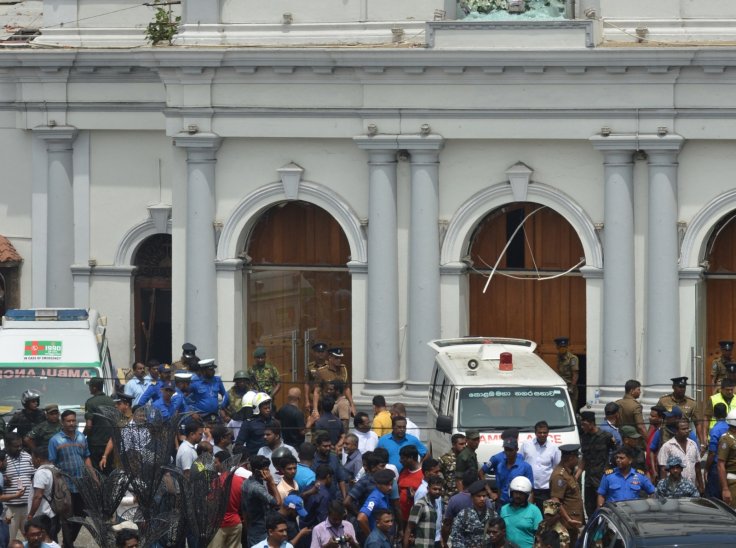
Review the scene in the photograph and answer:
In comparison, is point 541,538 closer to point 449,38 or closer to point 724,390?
point 724,390

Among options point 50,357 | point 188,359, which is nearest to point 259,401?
point 50,357

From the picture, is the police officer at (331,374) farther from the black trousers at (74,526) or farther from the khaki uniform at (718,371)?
the black trousers at (74,526)

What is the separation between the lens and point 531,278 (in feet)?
99.8

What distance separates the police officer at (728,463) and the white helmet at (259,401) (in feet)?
16.6

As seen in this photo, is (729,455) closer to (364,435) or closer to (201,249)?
(364,435)

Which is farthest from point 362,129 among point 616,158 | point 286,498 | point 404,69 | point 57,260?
point 286,498

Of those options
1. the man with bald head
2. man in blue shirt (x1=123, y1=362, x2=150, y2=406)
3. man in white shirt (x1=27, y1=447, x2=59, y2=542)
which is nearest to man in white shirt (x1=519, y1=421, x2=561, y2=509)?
the man with bald head

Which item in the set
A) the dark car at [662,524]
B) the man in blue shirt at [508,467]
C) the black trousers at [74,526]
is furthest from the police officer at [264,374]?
the dark car at [662,524]

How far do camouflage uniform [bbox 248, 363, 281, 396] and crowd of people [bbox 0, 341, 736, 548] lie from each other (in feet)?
4.35

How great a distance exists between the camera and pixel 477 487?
19922 mm

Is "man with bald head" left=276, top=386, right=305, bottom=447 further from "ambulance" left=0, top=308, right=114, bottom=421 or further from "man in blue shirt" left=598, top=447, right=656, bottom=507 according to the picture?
"man in blue shirt" left=598, top=447, right=656, bottom=507

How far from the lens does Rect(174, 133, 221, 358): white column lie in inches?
1207

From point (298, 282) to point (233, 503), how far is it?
1094 cm

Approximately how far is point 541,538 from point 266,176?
12.0 metres
